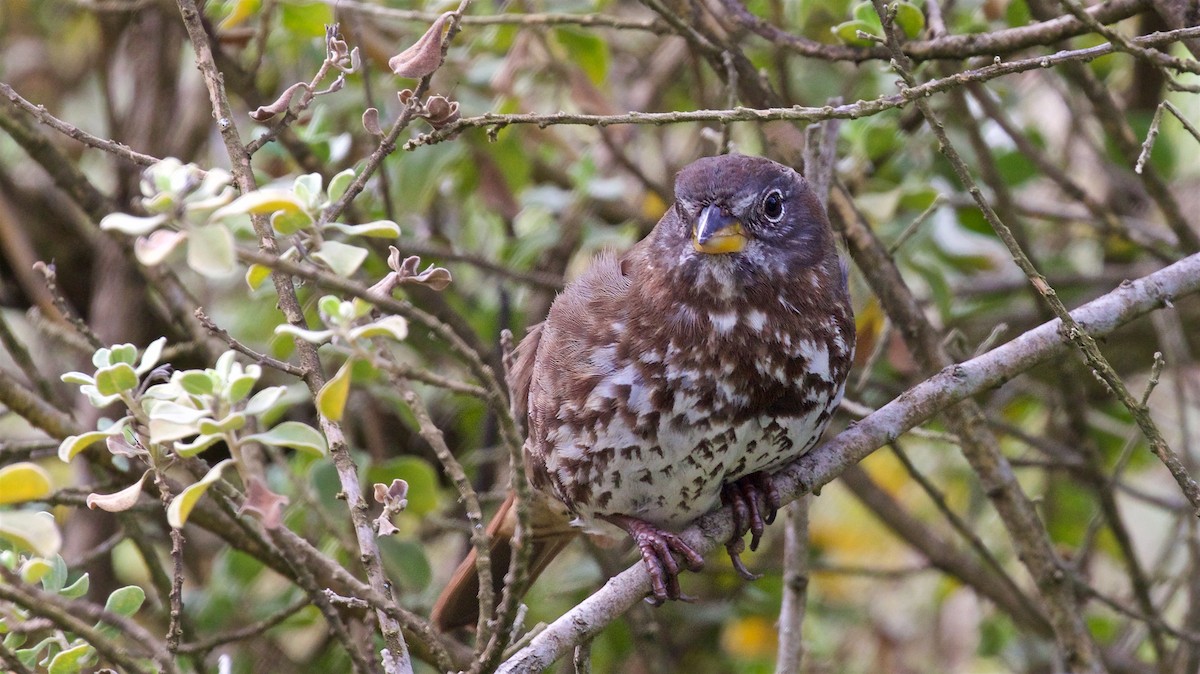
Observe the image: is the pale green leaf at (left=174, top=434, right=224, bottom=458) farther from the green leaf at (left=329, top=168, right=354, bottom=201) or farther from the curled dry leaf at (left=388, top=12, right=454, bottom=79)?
the curled dry leaf at (left=388, top=12, right=454, bottom=79)

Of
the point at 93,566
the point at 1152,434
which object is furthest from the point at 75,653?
the point at 93,566

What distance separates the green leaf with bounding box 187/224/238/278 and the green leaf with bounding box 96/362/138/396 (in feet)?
1.05

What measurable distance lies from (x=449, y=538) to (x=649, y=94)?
1823mm

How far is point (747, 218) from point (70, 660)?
5.20ft

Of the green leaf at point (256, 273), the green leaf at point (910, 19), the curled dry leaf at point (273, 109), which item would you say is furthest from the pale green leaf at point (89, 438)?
the green leaf at point (910, 19)

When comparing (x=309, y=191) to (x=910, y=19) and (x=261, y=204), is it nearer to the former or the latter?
(x=261, y=204)

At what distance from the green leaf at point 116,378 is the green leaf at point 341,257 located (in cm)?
30

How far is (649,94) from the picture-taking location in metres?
4.46

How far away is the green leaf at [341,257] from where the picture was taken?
1646mm

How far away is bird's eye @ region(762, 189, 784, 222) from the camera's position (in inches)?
108

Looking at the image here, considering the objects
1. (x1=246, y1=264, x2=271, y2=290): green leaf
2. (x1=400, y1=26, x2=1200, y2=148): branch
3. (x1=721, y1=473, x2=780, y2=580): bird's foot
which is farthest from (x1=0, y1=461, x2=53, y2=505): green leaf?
A: (x1=721, y1=473, x2=780, y2=580): bird's foot

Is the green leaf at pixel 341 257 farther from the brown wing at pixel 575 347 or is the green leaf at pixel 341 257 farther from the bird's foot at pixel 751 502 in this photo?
the bird's foot at pixel 751 502

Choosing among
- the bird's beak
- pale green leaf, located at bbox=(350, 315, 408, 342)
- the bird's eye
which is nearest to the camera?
pale green leaf, located at bbox=(350, 315, 408, 342)

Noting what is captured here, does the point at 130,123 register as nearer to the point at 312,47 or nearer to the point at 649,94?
the point at 312,47
